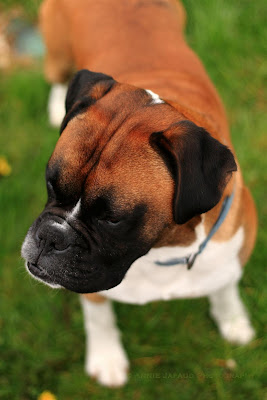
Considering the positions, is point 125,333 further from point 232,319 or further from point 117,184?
point 117,184

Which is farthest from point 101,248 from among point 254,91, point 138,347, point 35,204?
point 254,91

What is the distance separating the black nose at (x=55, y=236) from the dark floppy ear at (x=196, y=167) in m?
0.48

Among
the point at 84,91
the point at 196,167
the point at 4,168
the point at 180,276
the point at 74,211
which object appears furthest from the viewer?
the point at 4,168

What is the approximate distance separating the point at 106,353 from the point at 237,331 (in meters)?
0.89

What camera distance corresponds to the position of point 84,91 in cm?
249

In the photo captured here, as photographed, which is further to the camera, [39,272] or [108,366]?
[108,366]

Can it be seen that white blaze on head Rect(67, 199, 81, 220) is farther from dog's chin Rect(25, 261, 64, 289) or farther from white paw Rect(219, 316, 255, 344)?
white paw Rect(219, 316, 255, 344)

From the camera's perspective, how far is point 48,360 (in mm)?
3469

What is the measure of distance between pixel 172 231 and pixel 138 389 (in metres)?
1.56

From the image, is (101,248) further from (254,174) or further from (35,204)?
(254,174)

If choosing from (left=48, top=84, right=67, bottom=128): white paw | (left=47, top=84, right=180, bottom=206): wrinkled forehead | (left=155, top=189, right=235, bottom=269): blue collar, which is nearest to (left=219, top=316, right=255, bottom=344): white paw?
(left=155, top=189, right=235, bottom=269): blue collar

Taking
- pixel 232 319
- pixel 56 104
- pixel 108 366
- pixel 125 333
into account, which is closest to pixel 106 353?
pixel 108 366

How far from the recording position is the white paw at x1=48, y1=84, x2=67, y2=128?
4.53 m

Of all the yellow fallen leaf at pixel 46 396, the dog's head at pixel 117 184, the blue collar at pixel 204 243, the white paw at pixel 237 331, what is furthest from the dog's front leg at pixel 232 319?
the dog's head at pixel 117 184
